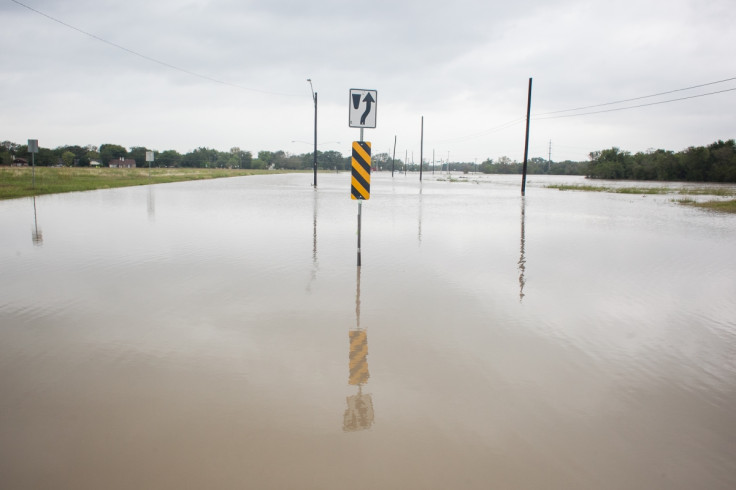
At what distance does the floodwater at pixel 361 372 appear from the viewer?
3053 mm

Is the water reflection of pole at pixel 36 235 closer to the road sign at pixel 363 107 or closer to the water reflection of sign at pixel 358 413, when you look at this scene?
the road sign at pixel 363 107

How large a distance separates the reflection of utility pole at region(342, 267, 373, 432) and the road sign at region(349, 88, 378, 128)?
485 centimetres

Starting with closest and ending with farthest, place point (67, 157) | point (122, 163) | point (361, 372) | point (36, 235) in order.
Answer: point (361, 372) < point (36, 235) < point (122, 163) < point (67, 157)

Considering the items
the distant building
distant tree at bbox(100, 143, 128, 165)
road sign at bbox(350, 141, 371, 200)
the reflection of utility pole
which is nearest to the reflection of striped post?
the reflection of utility pole

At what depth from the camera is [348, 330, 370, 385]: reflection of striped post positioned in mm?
4246

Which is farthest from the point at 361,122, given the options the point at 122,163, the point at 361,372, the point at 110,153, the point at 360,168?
the point at 110,153

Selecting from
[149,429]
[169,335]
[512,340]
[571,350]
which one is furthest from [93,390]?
[571,350]

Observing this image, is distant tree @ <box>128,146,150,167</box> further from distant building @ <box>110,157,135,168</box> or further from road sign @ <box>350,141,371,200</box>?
road sign @ <box>350,141,371,200</box>

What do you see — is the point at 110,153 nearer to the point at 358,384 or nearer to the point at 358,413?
the point at 358,384

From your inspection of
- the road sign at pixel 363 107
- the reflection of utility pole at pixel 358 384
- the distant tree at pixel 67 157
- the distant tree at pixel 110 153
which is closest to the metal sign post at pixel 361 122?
the road sign at pixel 363 107

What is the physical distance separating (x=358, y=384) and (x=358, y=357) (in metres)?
0.59

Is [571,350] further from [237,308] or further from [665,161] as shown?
[665,161]

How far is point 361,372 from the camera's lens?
4.36m

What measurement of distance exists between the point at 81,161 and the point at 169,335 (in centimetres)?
20906
